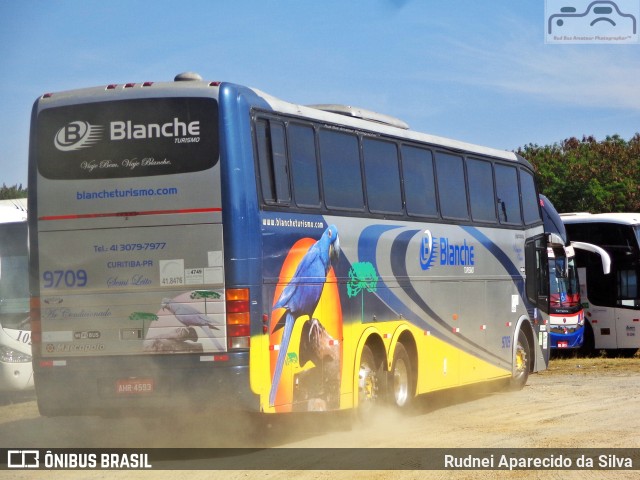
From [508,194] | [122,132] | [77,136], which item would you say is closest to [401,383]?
[508,194]

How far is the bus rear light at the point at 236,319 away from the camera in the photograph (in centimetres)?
1214

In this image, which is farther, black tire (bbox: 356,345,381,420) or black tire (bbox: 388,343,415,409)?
black tire (bbox: 388,343,415,409)

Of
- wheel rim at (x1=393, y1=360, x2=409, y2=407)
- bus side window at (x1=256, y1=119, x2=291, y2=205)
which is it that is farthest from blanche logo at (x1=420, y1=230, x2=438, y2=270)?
bus side window at (x1=256, y1=119, x2=291, y2=205)

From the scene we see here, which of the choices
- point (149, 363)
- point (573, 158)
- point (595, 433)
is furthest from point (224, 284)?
point (573, 158)

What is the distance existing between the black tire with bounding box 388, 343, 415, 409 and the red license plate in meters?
4.35

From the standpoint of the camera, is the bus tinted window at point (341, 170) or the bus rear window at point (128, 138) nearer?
the bus rear window at point (128, 138)

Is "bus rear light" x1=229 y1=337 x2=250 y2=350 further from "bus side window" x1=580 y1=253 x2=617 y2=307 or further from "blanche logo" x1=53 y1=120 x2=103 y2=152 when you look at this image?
"bus side window" x1=580 y1=253 x2=617 y2=307

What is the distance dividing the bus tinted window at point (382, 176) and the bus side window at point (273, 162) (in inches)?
89.8

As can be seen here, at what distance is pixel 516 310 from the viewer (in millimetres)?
20375

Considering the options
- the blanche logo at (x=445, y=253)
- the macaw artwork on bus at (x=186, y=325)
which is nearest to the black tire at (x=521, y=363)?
the blanche logo at (x=445, y=253)

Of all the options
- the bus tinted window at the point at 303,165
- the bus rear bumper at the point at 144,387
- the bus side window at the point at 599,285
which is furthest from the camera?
the bus side window at the point at 599,285

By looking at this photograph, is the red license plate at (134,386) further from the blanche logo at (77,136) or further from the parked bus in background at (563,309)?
the parked bus in background at (563,309)

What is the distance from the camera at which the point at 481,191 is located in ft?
62.3

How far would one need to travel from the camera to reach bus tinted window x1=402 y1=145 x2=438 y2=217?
1642cm
